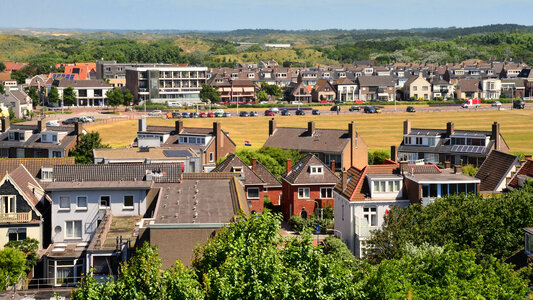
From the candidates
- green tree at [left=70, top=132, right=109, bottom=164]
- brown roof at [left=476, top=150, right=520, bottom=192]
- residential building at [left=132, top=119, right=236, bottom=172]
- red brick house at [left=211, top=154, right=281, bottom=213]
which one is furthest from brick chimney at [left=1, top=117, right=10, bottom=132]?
brown roof at [left=476, top=150, right=520, bottom=192]

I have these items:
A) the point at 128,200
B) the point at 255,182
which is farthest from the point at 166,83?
the point at 128,200

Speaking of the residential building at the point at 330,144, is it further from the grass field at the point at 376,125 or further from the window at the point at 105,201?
the window at the point at 105,201

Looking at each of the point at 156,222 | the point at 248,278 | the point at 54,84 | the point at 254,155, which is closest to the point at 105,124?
the point at 54,84

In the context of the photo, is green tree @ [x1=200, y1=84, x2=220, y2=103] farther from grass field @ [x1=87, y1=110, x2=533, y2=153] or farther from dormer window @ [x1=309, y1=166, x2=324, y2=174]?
dormer window @ [x1=309, y1=166, x2=324, y2=174]

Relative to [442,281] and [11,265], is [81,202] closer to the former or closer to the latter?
[11,265]

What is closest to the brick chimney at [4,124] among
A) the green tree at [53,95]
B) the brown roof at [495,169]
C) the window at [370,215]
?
the window at [370,215]

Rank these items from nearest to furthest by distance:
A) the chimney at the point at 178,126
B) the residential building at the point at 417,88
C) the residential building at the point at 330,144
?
1. the residential building at the point at 330,144
2. the chimney at the point at 178,126
3. the residential building at the point at 417,88
